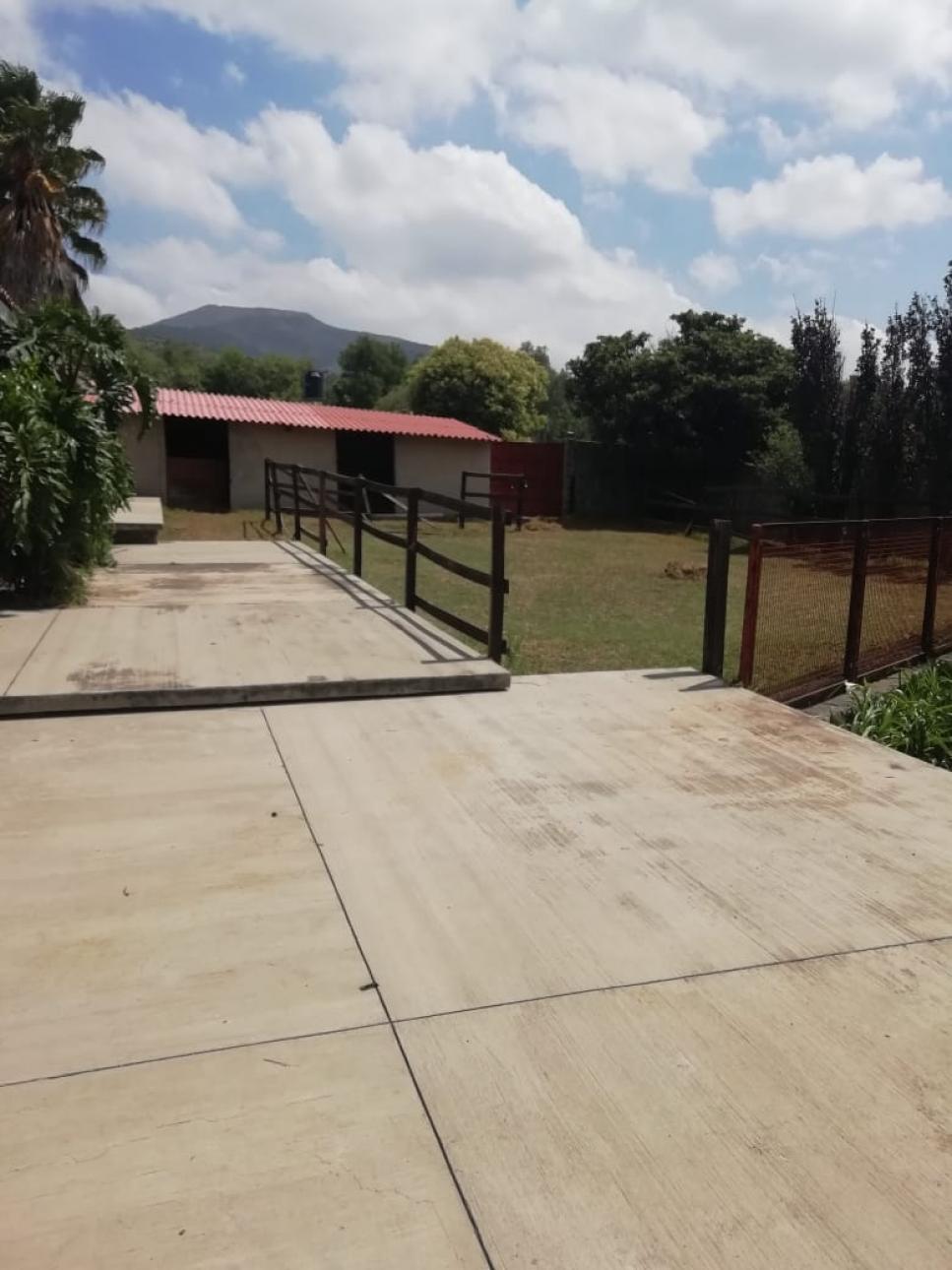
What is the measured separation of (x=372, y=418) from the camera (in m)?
27.0

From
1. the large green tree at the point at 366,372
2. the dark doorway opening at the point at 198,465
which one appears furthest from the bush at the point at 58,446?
the large green tree at the point at 366,372

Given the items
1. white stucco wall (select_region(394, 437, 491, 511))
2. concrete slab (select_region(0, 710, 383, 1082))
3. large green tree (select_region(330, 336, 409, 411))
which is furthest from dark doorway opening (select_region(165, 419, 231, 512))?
large green tree (select_region(330, 336, 409, 411))

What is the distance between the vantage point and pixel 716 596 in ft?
22.2

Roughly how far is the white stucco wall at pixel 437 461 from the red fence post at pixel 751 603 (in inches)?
809

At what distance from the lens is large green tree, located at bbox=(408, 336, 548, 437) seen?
4266 centimetres

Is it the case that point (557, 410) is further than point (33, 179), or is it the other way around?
point (557, 410)

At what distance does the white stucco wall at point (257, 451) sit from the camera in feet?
78.7

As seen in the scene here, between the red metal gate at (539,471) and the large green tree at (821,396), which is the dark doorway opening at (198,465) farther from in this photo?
the large green tree at (821,396)

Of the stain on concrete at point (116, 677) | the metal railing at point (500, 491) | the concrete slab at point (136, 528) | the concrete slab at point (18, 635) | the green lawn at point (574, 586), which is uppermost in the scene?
the metal railing at point (500, 491)

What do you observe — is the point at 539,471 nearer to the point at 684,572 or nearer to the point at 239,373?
the point at 684,572

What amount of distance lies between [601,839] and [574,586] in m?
10.0

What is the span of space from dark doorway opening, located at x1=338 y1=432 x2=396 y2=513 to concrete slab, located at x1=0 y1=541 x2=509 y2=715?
1681 cm

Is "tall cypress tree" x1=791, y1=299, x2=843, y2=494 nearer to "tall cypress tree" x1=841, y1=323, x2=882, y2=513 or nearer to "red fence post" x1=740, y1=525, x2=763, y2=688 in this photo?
"tall cypress tree" x1=841, y1=323, x2=882, y2=513

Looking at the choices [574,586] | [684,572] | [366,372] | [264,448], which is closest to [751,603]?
[574,586]
